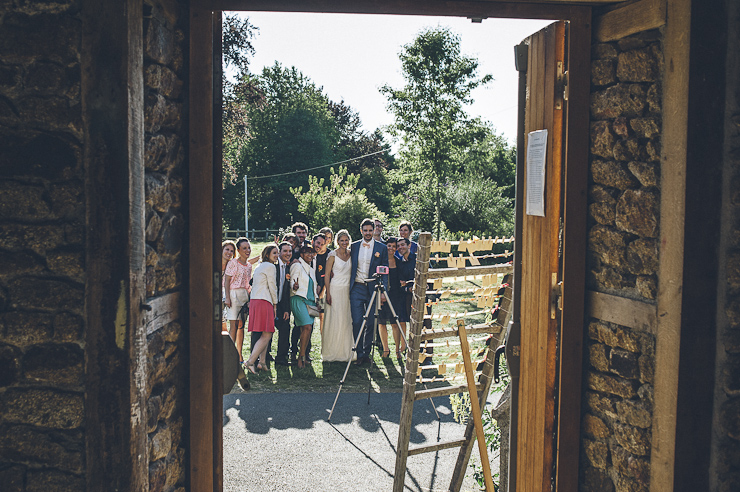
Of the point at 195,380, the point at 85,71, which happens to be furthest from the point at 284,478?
the point at 85,71

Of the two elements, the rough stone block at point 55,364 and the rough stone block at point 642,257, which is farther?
the rough stone block at point 642,257

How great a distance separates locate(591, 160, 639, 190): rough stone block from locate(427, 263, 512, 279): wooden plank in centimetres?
114

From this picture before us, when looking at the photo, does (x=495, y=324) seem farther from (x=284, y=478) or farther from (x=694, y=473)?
(x=284, y=478)

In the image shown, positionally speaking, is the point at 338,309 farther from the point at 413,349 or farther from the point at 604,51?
the point at 604,51

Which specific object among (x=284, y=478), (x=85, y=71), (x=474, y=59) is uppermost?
(x=474, y=59)

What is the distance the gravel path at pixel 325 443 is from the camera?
493 centimetres

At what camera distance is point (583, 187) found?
3.22 meters

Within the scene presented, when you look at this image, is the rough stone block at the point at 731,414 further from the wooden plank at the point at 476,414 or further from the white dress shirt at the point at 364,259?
the white dress shirt at the point at 364,259

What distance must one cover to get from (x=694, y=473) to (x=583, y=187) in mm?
1482

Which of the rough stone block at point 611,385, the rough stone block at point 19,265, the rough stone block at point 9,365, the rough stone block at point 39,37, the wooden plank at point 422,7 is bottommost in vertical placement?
the rough stone block at point 611,385

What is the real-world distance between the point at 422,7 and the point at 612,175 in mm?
1324

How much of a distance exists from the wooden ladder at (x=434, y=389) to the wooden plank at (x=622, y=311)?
1018 millimetres

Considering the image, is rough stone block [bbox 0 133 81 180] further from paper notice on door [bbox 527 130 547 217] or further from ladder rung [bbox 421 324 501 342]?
ladder rung [bbox 421 324 501 342]

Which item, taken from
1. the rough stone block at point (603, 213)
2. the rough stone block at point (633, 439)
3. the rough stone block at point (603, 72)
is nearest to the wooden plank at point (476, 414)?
the rough stone block at point (633, 439)
